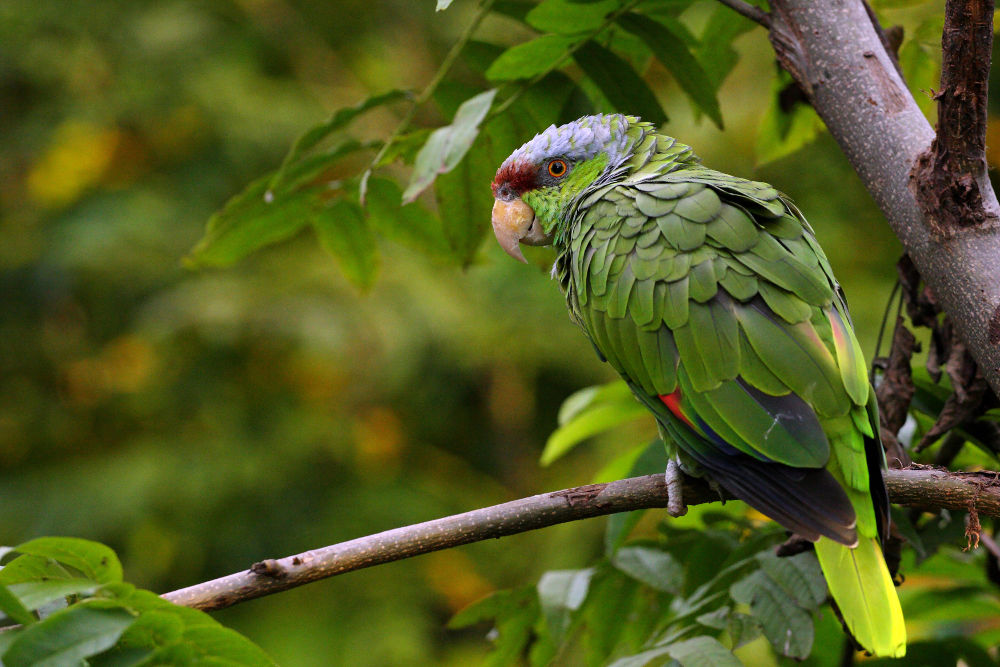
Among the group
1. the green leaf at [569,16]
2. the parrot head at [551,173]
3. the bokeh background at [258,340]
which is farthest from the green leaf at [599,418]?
the bokeh background at [258,340]

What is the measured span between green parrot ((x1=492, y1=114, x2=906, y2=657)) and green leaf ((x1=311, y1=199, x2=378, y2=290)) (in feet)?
1.96

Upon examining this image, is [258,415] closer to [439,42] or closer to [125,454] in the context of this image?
[125,454]

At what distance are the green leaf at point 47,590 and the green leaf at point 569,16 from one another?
128 cm

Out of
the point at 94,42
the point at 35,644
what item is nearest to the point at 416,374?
the point at 94,42

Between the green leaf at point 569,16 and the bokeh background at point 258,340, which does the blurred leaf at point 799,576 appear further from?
the bokeh background at point 258,340

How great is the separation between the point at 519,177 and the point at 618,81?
0.32m

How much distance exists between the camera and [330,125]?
1886 mm

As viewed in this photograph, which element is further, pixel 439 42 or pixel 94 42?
pixel 439 42

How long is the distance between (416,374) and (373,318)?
1.83ft

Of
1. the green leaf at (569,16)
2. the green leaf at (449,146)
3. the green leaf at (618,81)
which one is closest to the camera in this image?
the green leaf at (449,146)

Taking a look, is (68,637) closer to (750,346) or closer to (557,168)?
(750,346)

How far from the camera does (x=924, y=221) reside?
1.37 m

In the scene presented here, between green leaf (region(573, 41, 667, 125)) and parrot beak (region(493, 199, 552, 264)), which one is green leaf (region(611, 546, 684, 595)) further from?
green leaf (region(573, 41, 667, 125))

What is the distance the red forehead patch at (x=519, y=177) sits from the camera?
2.03 m
